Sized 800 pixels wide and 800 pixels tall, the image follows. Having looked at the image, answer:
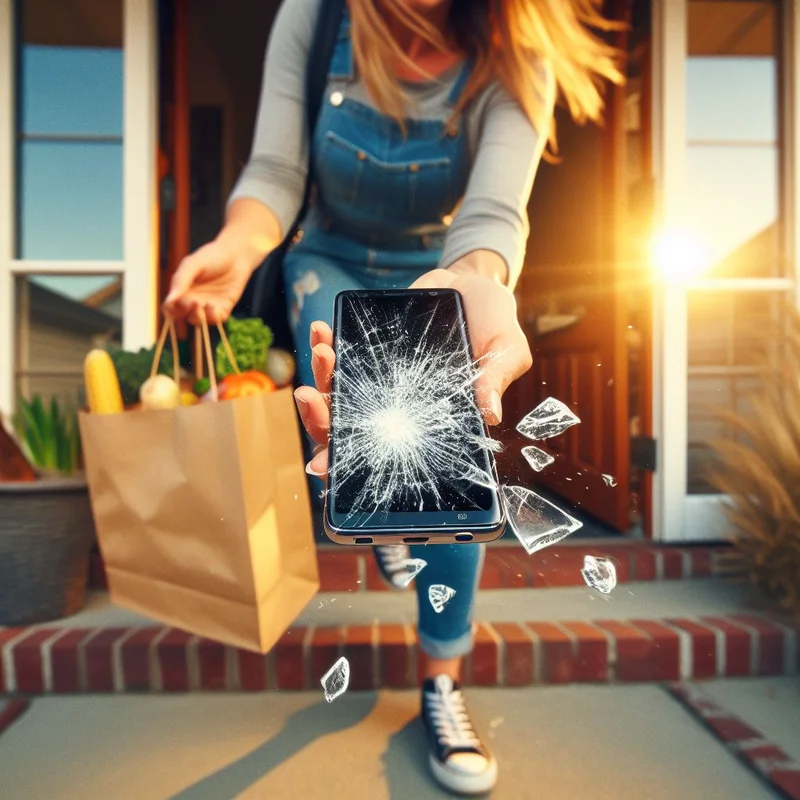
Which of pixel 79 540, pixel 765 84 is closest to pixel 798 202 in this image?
pixel 765 84

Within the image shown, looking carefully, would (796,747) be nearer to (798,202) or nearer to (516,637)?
(516,637)

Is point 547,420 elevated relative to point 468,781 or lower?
elevated

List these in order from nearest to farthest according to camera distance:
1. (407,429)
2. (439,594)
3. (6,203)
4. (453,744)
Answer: (407,429)
(439,594)
(453,744)
(6,203)

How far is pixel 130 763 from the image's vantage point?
0.33 m

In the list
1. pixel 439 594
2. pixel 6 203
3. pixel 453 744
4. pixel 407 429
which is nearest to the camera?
pixel 407 429

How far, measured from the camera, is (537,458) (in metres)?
0.19

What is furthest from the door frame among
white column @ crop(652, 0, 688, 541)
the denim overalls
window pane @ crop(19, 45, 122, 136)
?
window pane @ crop(19, 45, 122, 136)

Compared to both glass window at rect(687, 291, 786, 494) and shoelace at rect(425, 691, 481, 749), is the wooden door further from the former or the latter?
shoelace at rect(425, 691, 481, 749)

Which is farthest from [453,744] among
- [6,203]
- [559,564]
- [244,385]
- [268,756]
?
[6,203]

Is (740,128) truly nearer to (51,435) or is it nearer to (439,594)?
(439,594)

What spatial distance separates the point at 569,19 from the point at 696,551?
1.02ft

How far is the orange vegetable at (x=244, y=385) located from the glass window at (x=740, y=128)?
0.24 m

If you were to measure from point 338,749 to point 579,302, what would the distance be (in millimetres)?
358

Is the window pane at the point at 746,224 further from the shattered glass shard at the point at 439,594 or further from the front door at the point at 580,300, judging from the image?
the shattered glass shard at the point at 439,594
